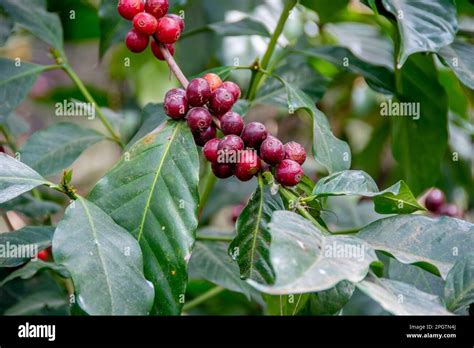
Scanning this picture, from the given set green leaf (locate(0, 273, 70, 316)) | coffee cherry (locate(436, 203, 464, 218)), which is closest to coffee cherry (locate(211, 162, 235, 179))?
green leaf (locate(0, 273, 70, 316))

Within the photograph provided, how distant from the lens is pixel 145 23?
860 mm

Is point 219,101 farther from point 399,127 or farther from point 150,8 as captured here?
point 399,127

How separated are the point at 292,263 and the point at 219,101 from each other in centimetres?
28

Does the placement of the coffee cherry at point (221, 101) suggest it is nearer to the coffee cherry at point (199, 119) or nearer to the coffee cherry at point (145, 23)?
the coffee cherry at point (199, 119)

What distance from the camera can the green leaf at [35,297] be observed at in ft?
3.63

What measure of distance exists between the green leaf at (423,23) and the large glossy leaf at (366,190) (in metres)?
0.18

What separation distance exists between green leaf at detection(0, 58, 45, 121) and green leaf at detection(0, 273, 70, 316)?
0.27m

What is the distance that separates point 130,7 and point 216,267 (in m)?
0.48

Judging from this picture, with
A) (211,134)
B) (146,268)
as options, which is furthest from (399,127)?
(146,268)

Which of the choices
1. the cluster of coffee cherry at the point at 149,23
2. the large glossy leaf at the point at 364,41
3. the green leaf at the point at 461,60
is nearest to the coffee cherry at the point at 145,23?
the cluster of coffee cherry at the point at 149,23

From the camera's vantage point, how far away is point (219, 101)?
82cm

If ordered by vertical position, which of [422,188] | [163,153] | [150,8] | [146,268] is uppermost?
[150,8]

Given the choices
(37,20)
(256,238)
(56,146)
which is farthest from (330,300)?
(37,20)

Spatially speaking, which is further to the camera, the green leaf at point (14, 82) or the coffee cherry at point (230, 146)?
the green leaf at point (14, 82)
